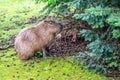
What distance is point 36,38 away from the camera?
A: 5973mm

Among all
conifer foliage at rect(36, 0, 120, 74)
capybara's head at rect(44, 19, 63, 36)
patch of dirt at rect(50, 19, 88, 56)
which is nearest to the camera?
Answer: conifer foliage at rect(36, 0, 120, 74)

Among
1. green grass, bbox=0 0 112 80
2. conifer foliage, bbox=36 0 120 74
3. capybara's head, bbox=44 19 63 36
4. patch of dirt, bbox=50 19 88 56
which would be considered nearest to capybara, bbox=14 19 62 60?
capybara's head, bbox=44 19 63 36

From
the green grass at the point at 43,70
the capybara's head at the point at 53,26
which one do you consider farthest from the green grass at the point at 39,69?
the capybara's head at the point at 53,26

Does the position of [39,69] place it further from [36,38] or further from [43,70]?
[36,38]

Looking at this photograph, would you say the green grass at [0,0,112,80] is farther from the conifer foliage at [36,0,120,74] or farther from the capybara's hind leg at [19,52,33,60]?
the conifer foliage at [36,0,120,74]

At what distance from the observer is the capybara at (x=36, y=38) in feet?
19.6

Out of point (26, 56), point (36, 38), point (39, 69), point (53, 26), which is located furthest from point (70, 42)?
point (39, 69)

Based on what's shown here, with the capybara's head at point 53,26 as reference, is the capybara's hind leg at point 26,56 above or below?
below

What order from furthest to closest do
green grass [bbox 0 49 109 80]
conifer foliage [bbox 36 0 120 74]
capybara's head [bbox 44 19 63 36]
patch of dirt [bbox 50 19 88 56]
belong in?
patch of dirt [bbox 50 19 88 56] → capybara's head [bbox 44 19 63 36] → green grass [bbox 0 49 109 80] → conifer foliage [bbox 36 0 120 74]

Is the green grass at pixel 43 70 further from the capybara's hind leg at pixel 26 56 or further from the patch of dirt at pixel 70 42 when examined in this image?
the patch of dirt at pixel 70 42

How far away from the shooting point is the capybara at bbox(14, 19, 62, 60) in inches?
235

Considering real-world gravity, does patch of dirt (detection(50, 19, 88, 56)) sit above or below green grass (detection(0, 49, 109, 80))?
above

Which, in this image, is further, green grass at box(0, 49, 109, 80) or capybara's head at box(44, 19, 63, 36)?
capybara's head at box(44, 19, 63, 36)

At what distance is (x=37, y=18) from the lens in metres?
9.16
